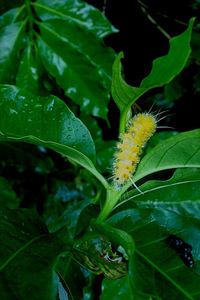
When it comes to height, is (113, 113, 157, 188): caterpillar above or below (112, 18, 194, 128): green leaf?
below

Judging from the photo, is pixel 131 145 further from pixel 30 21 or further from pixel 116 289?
pixel 30 21

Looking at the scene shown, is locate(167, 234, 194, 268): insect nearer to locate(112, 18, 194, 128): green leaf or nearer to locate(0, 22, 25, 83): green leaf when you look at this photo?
locate(112, 18, 194, 128): green leaf

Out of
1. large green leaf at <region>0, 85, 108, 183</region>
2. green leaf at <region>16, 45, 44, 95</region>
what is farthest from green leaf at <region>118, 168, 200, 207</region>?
green leaf at <region>16, 45, 44, 95</region>

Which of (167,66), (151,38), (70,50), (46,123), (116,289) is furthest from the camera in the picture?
(151,38)

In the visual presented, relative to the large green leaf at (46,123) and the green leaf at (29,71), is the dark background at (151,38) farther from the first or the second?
the large green leaf at (46,123)

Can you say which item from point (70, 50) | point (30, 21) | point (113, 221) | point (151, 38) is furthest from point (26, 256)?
point (151, 38)
